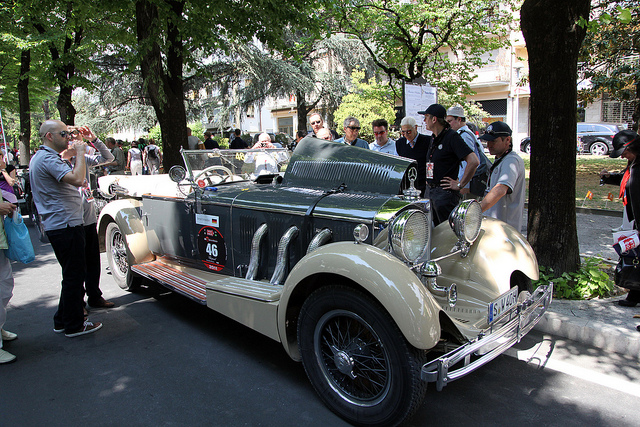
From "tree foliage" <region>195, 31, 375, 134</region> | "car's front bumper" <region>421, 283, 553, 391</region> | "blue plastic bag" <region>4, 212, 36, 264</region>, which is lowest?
"car's front bumper" <region>421, 283, 553, 391</region>

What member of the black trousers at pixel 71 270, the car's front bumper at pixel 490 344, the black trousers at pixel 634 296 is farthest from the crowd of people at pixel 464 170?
the black trousers at pixel 71 270

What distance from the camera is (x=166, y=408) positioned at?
9.27 feet

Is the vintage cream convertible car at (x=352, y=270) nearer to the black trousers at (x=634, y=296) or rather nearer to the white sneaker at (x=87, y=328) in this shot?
the white sneaker at (x=87, y=328)

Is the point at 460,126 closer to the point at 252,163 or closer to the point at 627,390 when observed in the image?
the point at 252,163

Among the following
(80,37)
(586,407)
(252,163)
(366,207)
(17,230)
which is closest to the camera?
(586,407)

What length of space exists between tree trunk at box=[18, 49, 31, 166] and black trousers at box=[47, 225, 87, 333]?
15643mm

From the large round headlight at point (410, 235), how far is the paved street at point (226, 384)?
102 cm

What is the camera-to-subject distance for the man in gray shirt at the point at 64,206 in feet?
12.0

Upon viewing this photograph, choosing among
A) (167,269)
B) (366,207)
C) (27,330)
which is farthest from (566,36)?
(27,330)

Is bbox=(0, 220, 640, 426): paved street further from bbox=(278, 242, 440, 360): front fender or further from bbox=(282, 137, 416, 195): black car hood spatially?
bbox=(282, 137, 416, 195): black car hood

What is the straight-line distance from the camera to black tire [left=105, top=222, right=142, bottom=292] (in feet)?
16.8

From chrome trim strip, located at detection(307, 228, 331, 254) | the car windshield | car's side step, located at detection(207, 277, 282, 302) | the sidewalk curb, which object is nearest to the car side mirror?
the car windshield

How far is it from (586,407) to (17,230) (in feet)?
15.2

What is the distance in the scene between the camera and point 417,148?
5551 mm
